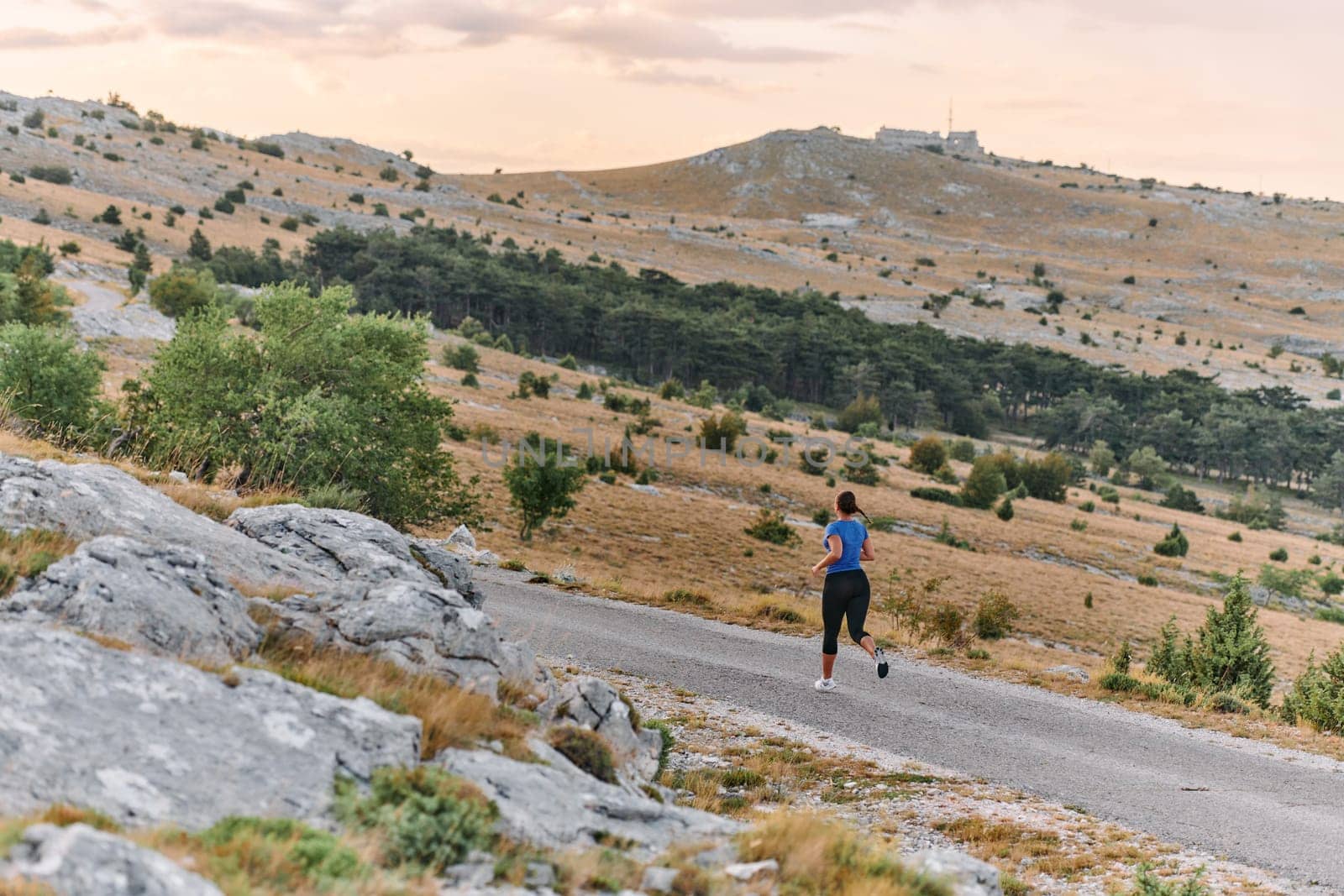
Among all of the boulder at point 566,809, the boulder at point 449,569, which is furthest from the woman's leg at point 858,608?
the boulder at point 566,809

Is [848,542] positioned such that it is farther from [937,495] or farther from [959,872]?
[937,495]

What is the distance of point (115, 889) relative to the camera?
417 cm

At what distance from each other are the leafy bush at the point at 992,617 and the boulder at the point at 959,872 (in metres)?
17.6

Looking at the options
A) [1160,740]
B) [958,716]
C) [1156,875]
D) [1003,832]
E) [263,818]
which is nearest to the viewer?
[263,818]

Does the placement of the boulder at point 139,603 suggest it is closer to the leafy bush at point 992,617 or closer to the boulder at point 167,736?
the boulder at point 167,736

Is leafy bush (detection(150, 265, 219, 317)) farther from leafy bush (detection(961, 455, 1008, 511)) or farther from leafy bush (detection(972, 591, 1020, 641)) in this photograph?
leafy bush (detection(972, 591, 1020, 641))

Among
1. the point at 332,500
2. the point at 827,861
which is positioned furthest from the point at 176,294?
the point at 827,861

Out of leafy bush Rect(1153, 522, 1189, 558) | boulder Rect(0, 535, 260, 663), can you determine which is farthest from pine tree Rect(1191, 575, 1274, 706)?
leafy bush Rect(1153, 522, 1189, 558)

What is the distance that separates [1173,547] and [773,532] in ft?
88.8

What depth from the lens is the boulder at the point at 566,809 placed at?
6.01 metres

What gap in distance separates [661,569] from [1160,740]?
20177 millimetres

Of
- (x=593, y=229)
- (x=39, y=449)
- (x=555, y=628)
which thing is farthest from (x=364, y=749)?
(x=593, y=229)

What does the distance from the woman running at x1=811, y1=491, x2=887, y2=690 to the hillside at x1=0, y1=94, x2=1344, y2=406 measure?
79259mm

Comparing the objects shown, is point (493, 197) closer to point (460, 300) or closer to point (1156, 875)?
point (460, 300)
